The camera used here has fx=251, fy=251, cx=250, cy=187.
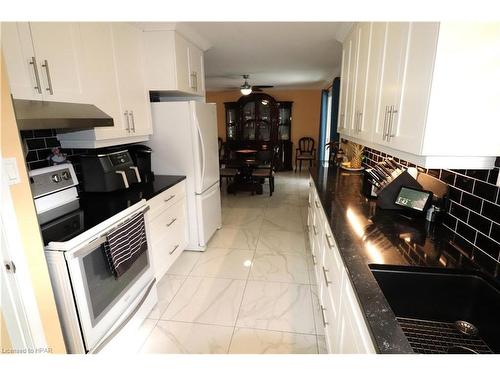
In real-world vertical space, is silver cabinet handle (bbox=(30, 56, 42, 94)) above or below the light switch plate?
above

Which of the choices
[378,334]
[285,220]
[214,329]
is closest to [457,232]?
[378,334]

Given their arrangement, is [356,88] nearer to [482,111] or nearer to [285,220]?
[482,111]

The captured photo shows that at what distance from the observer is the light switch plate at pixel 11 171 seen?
87 centimetres

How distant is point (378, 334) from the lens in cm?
69

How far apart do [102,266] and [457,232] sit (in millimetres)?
1914

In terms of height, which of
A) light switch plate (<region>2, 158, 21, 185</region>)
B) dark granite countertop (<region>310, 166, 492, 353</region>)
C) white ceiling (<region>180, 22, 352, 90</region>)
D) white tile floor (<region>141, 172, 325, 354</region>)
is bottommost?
white tile floor (<region>141, 172, 325, 354</region>)

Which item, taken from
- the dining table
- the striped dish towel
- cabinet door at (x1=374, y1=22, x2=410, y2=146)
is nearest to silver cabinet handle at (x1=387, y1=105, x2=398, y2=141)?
cabinet door at (x1=374, y1=22, x2=410, y2=146)

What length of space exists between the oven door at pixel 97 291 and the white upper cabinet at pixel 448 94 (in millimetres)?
Result: 1614

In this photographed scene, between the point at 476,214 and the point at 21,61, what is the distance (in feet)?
7.72

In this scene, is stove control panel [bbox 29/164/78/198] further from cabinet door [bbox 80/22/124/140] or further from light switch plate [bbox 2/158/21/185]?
light switch plate [bbox 2/158/21/185]

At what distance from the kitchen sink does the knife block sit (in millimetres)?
645

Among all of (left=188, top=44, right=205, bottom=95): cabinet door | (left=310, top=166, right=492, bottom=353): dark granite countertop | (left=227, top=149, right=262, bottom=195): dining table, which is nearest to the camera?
(left=310, top=166, right=492, bottom=353): dark granite countertop

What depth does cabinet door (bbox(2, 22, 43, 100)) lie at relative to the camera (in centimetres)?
123

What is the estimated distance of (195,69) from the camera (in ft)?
9.22
